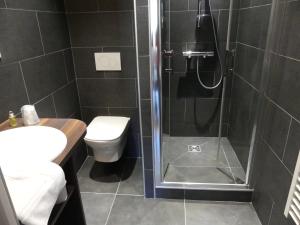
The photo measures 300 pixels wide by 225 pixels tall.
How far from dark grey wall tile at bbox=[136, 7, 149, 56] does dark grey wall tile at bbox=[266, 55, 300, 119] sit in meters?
0.83

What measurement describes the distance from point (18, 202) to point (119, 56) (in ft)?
5.62

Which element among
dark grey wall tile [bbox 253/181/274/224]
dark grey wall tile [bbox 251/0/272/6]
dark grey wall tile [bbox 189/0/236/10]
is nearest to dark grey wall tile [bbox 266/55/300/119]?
dark grey wall tile [bbox 251/0/272/6]

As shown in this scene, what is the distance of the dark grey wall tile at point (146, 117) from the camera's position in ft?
5.49

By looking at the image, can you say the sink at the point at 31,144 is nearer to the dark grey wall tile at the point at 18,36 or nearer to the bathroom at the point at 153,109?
the bathroom at the point at 153,109

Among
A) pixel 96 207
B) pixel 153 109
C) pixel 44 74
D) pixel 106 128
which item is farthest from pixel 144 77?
pixel 96 207

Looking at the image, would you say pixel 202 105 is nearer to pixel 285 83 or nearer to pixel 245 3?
pixel 245 3

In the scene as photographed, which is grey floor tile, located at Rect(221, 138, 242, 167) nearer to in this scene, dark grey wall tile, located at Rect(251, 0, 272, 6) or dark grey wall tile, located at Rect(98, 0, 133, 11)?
dark grey wall tile, located at Rect(251, 0, 272, 6)

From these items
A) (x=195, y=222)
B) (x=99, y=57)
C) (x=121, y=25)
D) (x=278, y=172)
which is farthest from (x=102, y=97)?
(x=278, y=172)

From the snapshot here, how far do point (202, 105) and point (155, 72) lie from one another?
121 cm

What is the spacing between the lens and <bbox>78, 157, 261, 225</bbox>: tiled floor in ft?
5.79

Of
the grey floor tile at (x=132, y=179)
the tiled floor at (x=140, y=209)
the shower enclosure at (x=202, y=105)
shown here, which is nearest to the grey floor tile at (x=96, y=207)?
the tiled floor at (x=140, y=209)

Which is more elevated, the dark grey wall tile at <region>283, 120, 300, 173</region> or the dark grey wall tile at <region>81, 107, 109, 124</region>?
the dark grey wall tile at <region>283, 120, 300, 173</region>

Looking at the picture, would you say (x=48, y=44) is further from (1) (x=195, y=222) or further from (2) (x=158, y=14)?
(1) (x=195, y=222)

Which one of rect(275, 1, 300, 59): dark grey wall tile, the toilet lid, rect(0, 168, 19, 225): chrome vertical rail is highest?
rect(275, 1, 300, 59): dark grey wall tile
